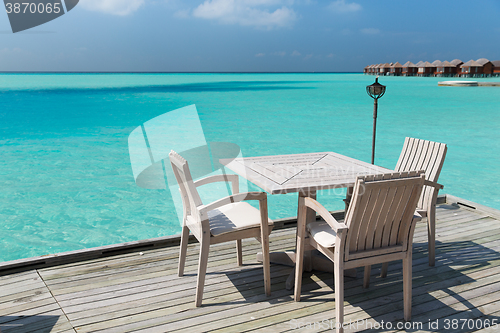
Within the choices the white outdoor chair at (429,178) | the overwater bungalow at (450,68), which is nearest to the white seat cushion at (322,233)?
the white outdoor chair at (429,178)

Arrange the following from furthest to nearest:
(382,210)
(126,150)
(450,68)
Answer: (450,68), (126,150), (382,210)

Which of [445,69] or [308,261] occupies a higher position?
[445,69]

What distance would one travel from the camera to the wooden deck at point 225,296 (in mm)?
2307

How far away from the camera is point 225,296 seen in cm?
262

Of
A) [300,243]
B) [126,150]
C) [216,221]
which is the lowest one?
[126,150]

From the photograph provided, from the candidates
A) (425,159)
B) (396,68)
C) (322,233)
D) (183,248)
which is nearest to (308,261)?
(322,233)

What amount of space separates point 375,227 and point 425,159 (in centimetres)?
129

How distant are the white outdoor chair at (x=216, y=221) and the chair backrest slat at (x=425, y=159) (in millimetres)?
1315

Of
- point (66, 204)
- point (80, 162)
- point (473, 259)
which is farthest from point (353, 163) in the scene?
point (80, 162)

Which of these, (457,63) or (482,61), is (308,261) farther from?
(457,63)

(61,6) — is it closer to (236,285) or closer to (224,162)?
(224,162)

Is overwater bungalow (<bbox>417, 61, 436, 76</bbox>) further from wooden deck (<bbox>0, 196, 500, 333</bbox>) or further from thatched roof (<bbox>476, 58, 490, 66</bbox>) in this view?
wooden deck (<bbox>0, 196, 500, 333</bbox>)

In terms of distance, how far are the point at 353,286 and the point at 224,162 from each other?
1303mm

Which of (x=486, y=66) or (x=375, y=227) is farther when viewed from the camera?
(x=486, y=66)
